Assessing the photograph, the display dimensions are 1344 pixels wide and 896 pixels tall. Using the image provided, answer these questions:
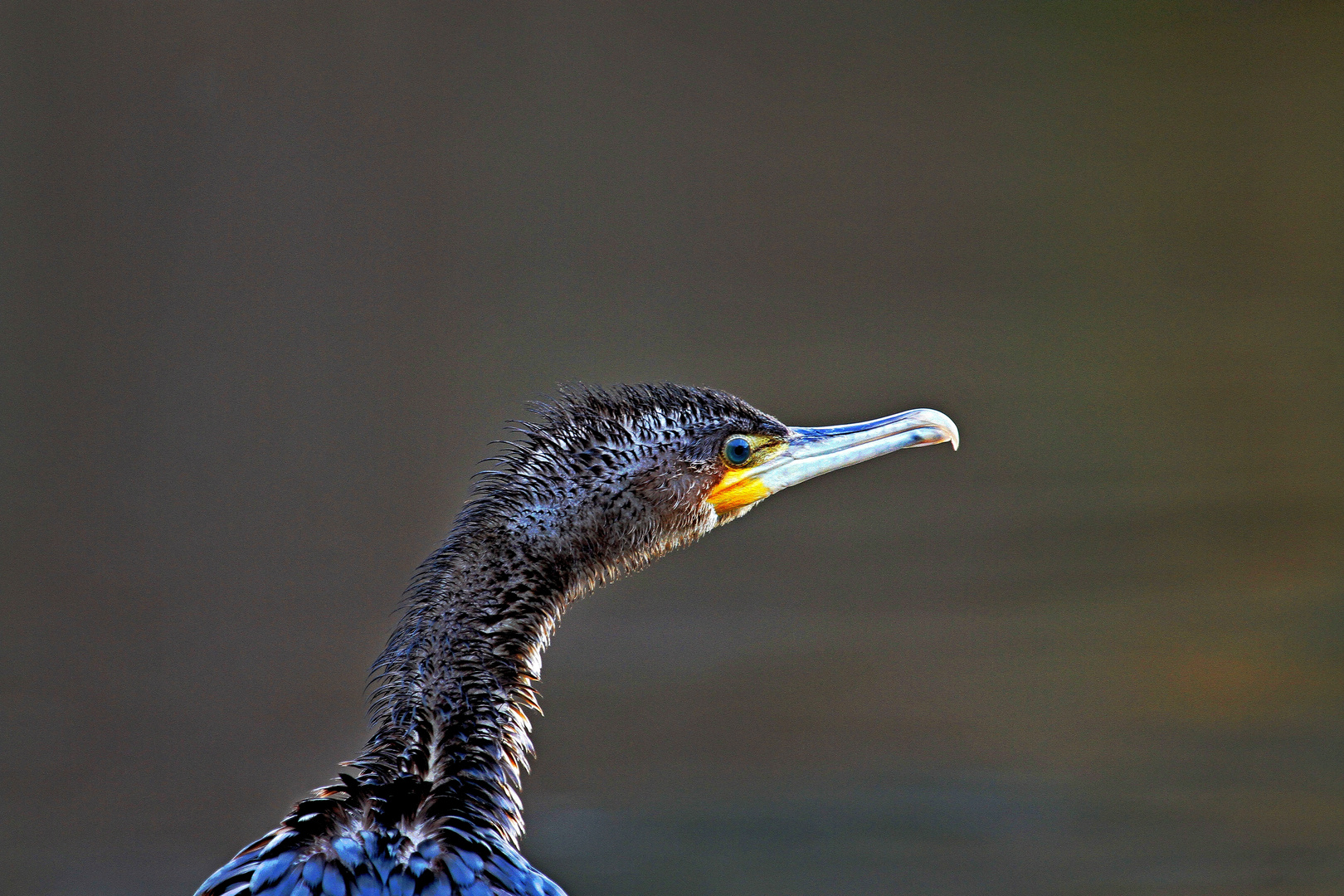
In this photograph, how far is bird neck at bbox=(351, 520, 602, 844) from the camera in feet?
6.03

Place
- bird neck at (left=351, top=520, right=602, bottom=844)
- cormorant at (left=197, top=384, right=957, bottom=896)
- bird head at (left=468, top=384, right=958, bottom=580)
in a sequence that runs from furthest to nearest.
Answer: bird head at (left=468, top=384, right=958, bottom=580) < bird neck at (left=351, top=520, right=602, bottom=844) < cormorant at (left=197, top=384, right=957, bottom=896)

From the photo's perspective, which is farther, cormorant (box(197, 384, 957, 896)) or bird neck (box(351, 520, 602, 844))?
bird neck (box(351, 520, 602, 844))

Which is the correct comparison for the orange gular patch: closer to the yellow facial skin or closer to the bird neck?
the yellow facial skin

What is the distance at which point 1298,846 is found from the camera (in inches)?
158

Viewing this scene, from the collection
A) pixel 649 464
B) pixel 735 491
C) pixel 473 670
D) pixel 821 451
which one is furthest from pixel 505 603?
pixel 821 451

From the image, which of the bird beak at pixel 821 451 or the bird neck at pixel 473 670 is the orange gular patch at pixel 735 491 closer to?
the bird beak at pixel 821 451

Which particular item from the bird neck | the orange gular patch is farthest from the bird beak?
the bird neck

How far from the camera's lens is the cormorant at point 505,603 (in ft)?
5.52

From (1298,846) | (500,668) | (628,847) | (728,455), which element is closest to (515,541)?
(500,668)

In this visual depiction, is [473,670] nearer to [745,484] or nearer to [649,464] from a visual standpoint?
[649,464]

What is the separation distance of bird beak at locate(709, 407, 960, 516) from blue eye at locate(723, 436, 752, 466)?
21 mm

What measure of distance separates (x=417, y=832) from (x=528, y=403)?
0.69m

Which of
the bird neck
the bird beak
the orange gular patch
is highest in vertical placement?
the bird beak

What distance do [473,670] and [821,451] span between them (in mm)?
713
